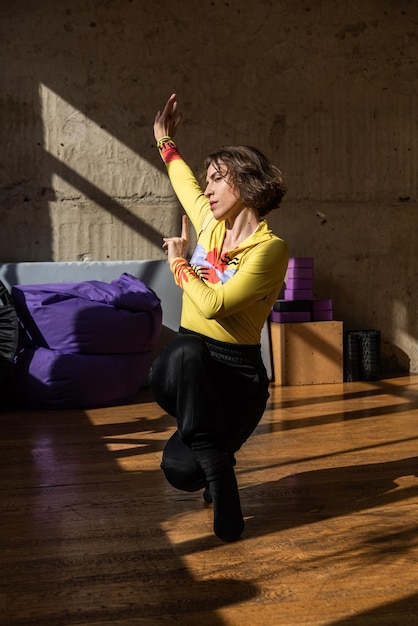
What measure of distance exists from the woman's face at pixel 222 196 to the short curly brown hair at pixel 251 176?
12 mm

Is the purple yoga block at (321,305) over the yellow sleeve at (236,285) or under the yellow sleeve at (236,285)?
under

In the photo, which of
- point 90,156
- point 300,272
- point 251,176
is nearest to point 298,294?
point 300,272

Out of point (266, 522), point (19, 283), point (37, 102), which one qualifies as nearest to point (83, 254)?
point (19, 283)

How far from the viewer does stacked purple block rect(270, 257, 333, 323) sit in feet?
20.5

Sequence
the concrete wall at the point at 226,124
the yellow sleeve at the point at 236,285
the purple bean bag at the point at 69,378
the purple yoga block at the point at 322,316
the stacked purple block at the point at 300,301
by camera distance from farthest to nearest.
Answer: the purple yoga block at the point at 322,316, the stacked purple block at the point at 300,301, the concrete wall at the point at 226,124, the purple bean bag at the point at 69,378, the yellow sleeve at the point at 236,285

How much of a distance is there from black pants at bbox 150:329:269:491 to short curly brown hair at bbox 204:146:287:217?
50 cm

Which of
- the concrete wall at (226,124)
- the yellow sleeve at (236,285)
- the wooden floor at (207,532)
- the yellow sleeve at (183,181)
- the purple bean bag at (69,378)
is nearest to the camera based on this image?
the wooden floor at (207,532)

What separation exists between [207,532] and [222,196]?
1.12m

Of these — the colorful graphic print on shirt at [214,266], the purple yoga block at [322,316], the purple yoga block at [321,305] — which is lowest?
the purple yoga block at [322,316]

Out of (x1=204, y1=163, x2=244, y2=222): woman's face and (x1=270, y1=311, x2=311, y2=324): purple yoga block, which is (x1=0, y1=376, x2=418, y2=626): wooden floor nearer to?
(x1=204, y1=163, x2=244, y2=222): woman's face

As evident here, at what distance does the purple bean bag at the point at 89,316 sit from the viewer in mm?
5328

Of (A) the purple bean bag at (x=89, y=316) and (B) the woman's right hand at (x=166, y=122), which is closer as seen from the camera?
(B) the woman's right hand at (x=166, y=122)

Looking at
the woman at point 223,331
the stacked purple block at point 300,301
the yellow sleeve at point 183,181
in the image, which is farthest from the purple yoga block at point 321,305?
the woman at point 223,331

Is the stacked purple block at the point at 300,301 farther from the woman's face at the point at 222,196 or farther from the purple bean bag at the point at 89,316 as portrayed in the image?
the woman's face at the point at 222,196
